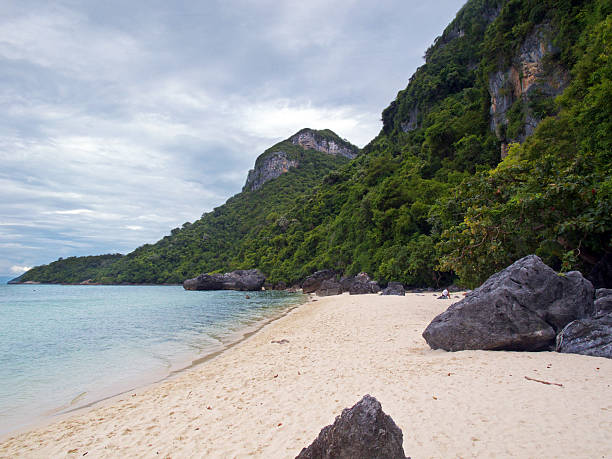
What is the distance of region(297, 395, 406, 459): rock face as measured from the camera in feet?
9.70

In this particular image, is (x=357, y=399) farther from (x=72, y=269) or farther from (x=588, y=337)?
(x=72, y=269)

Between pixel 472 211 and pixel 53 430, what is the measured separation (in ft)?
49.3

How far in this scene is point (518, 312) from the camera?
7.42 m

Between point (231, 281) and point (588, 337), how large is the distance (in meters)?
62.1

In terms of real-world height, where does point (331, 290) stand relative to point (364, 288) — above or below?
below

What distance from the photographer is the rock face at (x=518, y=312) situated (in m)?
7.27

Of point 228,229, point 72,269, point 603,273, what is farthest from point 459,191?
point 72,269

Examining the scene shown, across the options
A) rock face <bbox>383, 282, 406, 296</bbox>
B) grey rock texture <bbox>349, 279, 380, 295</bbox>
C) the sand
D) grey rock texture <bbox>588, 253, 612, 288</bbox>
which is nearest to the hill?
grey rock texture <bbox>349, 279, 380, 295</bbox>

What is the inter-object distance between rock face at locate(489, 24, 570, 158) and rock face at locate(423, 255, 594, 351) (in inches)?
933

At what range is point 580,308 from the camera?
757 centimetres

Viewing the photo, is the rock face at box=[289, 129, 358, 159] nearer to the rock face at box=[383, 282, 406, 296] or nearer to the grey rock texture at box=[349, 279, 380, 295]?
the grey rock texture at box=[349, 279, 380, 295]

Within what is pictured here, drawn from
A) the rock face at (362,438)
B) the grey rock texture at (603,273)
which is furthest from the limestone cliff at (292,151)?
the rock face at (362,438)

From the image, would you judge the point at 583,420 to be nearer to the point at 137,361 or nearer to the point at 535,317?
the point at 535,317

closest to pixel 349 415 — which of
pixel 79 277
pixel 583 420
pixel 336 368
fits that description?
pixel 583 420
